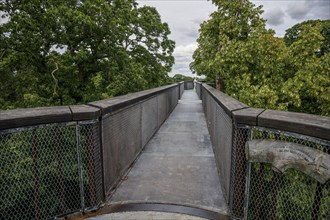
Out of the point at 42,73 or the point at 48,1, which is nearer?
the point at 48,1

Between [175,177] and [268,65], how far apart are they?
7623mm

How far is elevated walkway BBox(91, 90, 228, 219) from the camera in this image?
12.0ft

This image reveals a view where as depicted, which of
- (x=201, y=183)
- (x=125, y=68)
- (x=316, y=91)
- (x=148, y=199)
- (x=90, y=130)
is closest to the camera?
(x=90, y=130)

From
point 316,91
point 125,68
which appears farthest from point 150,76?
point 316,91

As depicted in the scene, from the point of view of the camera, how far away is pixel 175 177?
4480mm

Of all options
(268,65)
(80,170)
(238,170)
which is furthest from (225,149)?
(268,65)

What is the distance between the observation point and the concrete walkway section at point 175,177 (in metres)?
3.67

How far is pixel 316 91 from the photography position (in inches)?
353

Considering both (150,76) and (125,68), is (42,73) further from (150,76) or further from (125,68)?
(150,76)

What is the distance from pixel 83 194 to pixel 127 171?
4.87 feet

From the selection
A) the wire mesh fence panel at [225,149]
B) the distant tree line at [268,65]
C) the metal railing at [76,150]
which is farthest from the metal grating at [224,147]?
the distant tree line at [268,65]

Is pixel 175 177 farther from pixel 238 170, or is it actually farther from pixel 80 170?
pixel 80 170

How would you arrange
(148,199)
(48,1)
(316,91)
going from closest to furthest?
(148,199), (316,91), (48,1)

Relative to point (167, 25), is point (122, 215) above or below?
below
